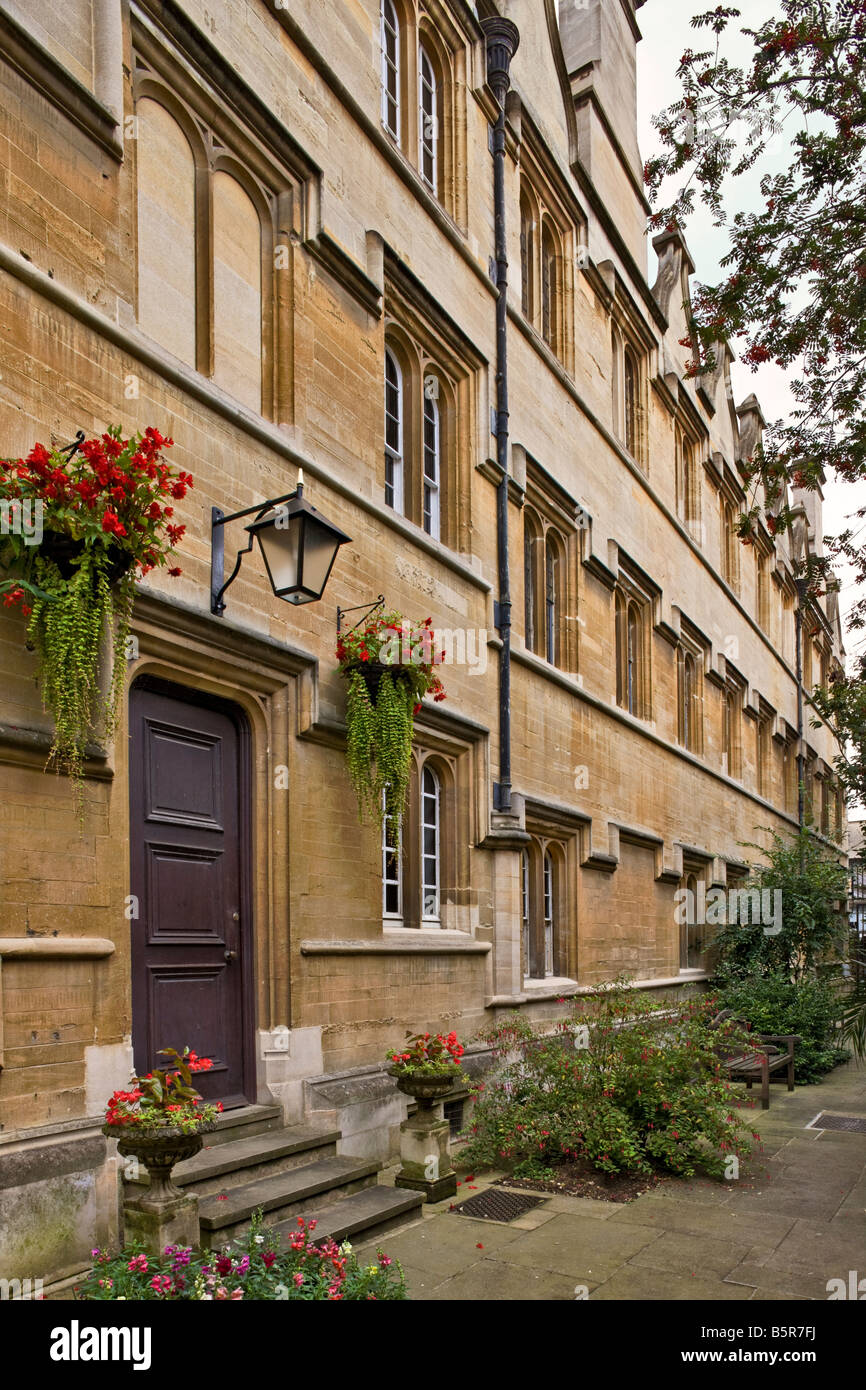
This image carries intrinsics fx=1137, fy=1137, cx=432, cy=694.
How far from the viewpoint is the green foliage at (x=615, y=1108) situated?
812 centimetres

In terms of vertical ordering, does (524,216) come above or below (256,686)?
above

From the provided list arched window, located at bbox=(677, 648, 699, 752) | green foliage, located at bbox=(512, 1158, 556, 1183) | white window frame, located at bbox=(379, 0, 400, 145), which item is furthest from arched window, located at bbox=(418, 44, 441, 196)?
arched window, located at bbox=(677, 648, 699, 752)

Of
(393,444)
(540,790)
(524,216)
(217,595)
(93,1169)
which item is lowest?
(93,1169)

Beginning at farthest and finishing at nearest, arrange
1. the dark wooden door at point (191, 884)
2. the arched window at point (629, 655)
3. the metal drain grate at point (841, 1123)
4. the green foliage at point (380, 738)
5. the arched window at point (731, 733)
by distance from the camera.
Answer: the arched window at point (731, 733), the arched window at point (629, 655), the metal drain grate at point (841, 1123), the green foliage at point (380, 738), the dark wooden door at point (191, 884)

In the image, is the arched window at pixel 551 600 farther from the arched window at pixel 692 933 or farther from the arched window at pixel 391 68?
the arched window at pixel 692 933

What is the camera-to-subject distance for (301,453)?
795 cm

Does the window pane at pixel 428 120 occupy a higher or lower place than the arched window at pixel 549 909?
higher

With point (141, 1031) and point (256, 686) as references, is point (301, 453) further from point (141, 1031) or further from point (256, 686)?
point (141, 1031)

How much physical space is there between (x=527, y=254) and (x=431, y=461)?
4272mm

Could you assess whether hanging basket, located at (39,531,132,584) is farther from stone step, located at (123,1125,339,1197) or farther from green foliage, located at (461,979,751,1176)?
green foliage, located at (461,979,751,1176)

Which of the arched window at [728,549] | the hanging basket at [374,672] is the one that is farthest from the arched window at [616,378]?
the hanging basket at [374,672]

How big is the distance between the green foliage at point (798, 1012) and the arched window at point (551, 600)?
17.4 feet
